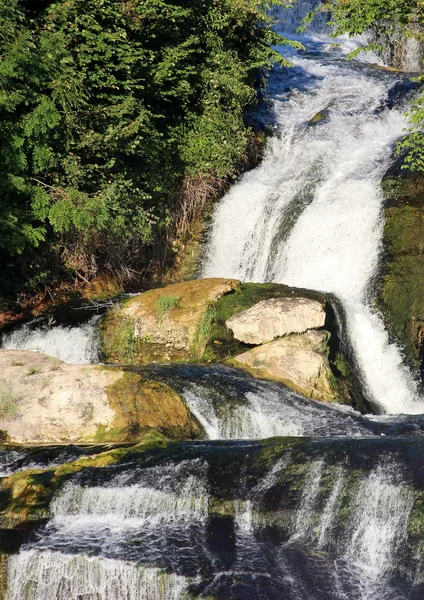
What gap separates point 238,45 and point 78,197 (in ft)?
24.9

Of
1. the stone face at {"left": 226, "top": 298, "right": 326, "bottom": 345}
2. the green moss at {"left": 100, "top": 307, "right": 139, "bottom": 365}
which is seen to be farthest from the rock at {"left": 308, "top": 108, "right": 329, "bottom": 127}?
the green moss at {"left": 100, "top": 307, "right": 139, "bottom": 365}

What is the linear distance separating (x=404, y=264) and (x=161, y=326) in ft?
15.3

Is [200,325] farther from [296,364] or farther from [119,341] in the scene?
[296,364]

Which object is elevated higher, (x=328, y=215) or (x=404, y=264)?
(x=328, y=215)

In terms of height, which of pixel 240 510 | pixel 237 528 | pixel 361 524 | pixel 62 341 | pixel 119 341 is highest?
pixel 119 341

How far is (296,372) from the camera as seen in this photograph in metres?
12.4

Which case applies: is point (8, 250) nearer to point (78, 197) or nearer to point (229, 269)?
point (78, 197)

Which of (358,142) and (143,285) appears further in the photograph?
(358,142)

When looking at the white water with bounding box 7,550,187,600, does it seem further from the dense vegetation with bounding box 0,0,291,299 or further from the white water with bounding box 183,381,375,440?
the dense vegetation with bounding box 0,0,291,299

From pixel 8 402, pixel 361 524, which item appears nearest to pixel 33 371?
pixel 8 402

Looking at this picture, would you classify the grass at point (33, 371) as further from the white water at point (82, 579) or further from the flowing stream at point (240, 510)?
the white water at point (82, 579)

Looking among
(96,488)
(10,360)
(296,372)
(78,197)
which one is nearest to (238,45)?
(78,197)

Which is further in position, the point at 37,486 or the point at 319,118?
the point at 319,118

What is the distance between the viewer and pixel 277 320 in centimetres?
1300
